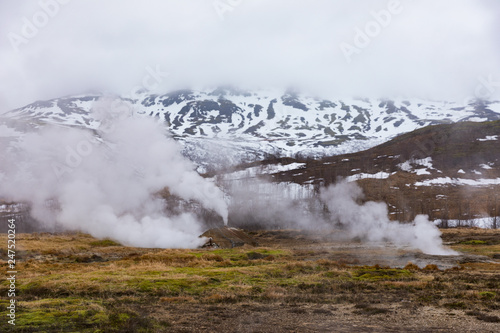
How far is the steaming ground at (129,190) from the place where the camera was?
2965 inches

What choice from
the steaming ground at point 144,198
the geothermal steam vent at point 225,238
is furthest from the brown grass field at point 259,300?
the steaming ground at point 144,198

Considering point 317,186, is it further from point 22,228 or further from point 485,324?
point 485,324

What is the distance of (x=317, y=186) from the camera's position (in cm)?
16150

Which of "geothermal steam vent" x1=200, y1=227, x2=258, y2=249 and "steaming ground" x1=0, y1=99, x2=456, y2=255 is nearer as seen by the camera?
"geothermal steam vent" x1=200, y1=227, x2=258, y2=249

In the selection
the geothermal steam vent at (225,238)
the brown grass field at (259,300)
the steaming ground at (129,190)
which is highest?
the steaming ground at (129,190)

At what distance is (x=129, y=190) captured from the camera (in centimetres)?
9019

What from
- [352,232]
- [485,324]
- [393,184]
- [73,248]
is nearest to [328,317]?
[485,324]

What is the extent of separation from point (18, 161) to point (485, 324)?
16122 cm

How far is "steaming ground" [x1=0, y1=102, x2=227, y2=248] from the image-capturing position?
75312 millimetres

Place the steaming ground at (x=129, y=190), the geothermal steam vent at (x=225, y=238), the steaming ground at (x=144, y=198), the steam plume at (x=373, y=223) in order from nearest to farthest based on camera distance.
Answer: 1. the steam plume at (x=373, y=223)
2. the geothermal steam vent at (x=225, y=238)
3. the steaming ground at (x=129, y=190)
4. the steaming ground at (x=144, y=198)

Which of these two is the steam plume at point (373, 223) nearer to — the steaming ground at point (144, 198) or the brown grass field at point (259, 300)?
the steaming ground at point (144, 198)

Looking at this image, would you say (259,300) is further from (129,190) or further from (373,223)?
(373,223)

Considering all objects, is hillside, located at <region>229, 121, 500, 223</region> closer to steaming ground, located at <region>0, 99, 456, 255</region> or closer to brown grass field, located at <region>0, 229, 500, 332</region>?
steaming ground, located at <region>0, 99, 456, 255</region>

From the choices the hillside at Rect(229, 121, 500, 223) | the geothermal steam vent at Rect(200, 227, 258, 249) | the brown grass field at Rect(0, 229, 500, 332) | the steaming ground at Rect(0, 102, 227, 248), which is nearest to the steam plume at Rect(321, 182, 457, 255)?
the hillside at Rect(229, 121, 500, 223)
